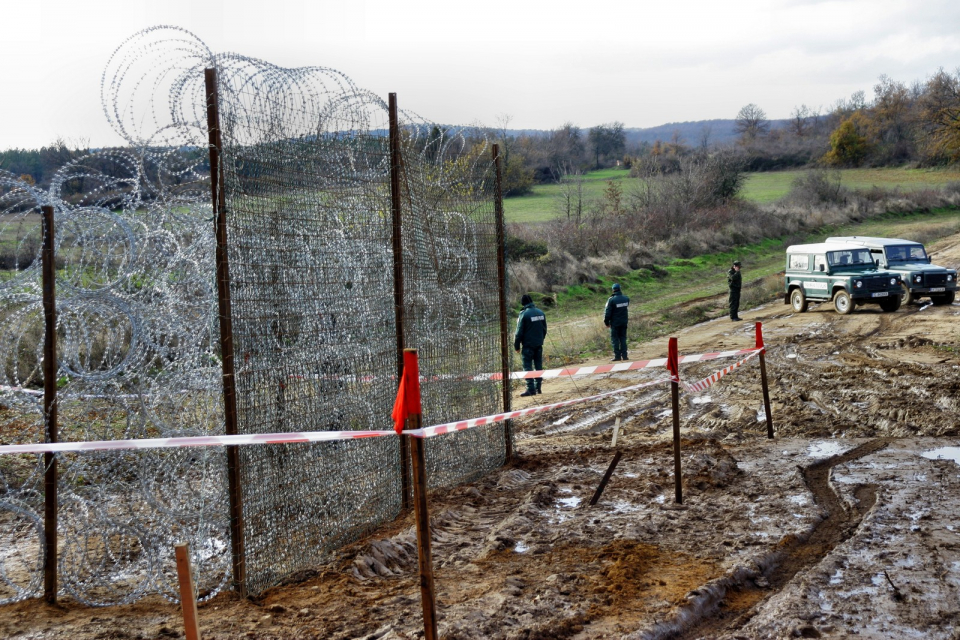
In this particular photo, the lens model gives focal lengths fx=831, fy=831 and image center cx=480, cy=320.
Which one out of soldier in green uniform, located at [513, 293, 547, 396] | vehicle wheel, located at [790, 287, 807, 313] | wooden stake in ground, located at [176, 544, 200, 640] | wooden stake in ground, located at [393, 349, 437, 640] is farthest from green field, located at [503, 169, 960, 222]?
wooden stake in ground, located at [176, 544, 200, 640]

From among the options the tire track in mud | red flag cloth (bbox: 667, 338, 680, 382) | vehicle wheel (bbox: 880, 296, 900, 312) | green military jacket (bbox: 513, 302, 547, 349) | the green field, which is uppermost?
the green field

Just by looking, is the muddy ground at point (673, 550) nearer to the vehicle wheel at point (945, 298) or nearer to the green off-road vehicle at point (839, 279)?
the green off-road vehicle at point (839, 279)

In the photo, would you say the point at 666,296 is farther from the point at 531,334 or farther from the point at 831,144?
the point at 831,144

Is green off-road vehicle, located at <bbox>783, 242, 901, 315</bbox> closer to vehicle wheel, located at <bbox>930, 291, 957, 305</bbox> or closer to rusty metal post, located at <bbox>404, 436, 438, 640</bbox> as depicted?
vehicle wheel, located at <bbox>930, 291, 957, 305</bbox>

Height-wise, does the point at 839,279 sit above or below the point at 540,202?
below

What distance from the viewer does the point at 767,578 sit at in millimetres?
5746

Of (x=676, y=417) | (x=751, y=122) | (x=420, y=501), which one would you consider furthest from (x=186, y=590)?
(x=751, y=122)

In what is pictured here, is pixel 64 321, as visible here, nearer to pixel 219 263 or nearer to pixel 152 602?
pixel 219 263

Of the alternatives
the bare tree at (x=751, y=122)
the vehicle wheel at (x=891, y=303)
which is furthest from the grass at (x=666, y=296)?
the bare tree at (x=751, y=122)

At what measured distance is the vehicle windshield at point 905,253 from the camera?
73.8 feet

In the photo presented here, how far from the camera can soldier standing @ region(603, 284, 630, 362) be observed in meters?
16.7

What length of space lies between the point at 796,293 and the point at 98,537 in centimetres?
2035

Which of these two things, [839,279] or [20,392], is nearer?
[20,392]

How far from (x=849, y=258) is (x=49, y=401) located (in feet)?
69.1
